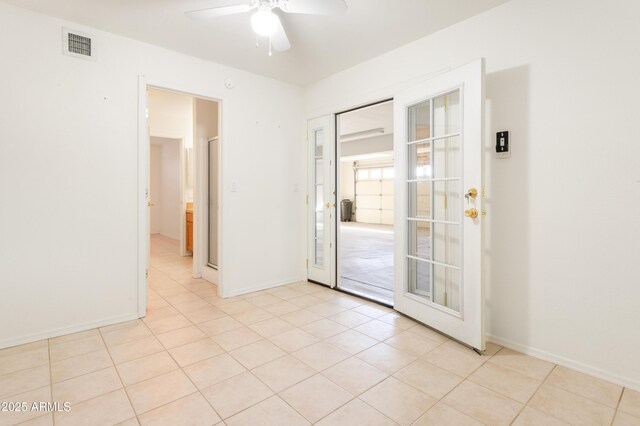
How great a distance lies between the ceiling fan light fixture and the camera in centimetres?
197

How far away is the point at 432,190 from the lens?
2.71 m

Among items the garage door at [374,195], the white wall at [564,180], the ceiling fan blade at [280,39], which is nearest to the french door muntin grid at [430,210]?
the white wall at [564,180]

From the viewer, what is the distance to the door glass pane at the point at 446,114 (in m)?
2.50

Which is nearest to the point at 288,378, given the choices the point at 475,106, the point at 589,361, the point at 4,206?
the point at 589,361

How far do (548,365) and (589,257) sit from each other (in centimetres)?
77

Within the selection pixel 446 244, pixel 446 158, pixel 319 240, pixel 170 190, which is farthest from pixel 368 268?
pixel 170 190

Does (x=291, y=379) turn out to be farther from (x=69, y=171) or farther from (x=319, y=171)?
(x=319, y=171)

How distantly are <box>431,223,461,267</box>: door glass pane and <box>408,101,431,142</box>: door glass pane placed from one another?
31.4 inches

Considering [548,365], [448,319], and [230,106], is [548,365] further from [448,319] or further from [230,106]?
[230,106]

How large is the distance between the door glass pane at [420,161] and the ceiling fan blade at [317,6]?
4.25 feet

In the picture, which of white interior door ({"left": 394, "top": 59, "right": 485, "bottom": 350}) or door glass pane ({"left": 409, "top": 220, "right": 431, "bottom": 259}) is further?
door glass pane ({"left": 409, "top": 220, "right": 431, "bottom": 259})

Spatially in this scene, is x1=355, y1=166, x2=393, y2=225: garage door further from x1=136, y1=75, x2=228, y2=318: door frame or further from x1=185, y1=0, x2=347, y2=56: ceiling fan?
x1=185, y1=0, x2=347, y2=56: ceiling fan

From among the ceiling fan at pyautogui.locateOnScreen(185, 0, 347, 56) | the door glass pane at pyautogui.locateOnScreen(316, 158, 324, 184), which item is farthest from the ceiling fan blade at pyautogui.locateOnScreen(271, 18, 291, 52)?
the door glass pane at pyautogui.locateOnScreen(316, 158, 324, 184)

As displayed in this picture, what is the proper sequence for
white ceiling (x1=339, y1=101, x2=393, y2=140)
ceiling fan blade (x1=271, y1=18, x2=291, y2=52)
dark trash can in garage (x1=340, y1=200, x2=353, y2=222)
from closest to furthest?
Answer: ceiling fan blade (x1=271, y1=18, x2=291, y2=52) < white ceiling (x1=339, y1=101, x2=393, y2=140) < dark trash can in garage (x1=340, y1=200, x2=353, y2=222)
